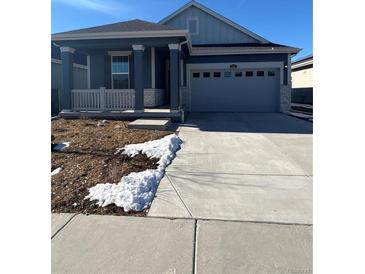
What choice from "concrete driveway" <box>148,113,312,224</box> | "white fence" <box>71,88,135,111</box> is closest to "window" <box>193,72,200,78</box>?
"white fence" <box>71,88,135,111</box>

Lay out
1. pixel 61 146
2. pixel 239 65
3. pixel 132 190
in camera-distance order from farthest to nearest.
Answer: pixel 239 65 → pixel 61 146 → pixel 132 190

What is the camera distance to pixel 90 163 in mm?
5965

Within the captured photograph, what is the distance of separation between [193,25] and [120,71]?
22.3ft

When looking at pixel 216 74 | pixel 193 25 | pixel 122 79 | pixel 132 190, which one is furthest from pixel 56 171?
pixel 193 25

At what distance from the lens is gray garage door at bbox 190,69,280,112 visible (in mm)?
17219

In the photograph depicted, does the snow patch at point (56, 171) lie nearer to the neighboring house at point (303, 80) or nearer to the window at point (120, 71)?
the window at point (120, 71)

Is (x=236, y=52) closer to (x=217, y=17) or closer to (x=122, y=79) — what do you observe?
(x=217, y=17)

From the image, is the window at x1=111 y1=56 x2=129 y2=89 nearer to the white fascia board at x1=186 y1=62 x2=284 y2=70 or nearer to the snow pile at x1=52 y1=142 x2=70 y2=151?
the white fascia board at x1=186 y1=62 x2=284 y2=70

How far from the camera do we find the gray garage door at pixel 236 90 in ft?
56.5

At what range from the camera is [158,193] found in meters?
4.54

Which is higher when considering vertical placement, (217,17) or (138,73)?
(217,17)

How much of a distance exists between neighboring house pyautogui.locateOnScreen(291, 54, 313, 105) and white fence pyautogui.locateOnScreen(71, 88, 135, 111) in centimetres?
1756
